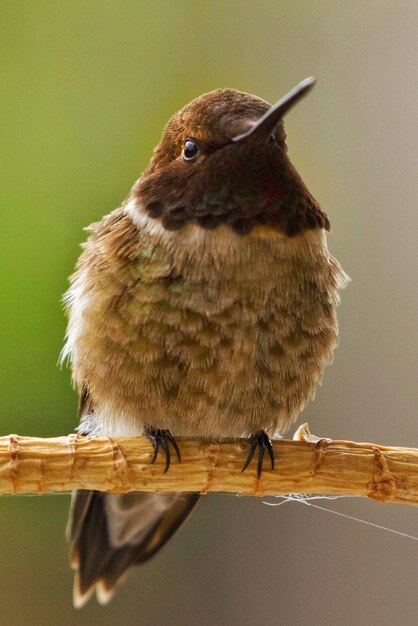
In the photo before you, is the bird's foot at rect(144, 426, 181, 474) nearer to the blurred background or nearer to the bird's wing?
the bird's wing

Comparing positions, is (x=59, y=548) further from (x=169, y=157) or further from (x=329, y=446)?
(x=169, y=157)

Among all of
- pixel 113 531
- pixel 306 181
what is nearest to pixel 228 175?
pixel 113 531

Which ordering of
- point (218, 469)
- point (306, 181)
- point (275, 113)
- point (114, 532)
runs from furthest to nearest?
point (306, 181) < point (114, 532) < point (218, 469) < point (275, 113)

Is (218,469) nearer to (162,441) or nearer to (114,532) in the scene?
(162,441)

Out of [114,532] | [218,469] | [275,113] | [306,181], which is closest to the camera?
[275,113]

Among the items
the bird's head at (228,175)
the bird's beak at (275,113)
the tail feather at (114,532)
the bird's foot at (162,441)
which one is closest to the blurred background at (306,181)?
the tail feather at (114,532)

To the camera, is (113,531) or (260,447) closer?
(260,447)

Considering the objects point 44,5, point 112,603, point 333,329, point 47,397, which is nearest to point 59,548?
point 112,603
